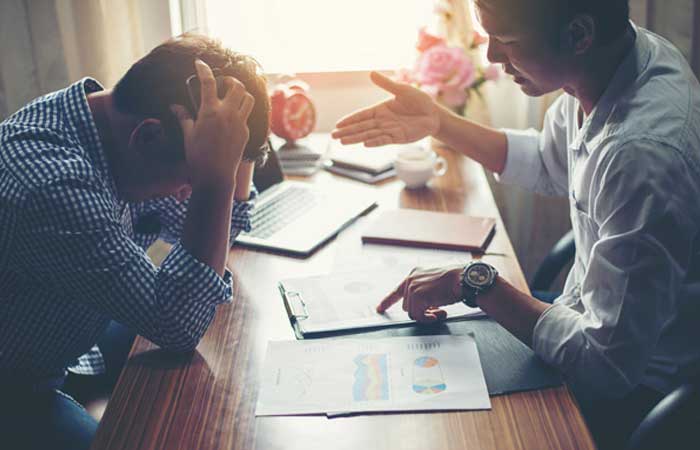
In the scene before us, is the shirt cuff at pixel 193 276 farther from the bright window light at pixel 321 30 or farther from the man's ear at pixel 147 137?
the bright window light at pixel 321 30

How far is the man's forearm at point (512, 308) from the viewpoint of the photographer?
40.4 inches

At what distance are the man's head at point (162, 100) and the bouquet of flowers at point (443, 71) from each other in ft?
2.69

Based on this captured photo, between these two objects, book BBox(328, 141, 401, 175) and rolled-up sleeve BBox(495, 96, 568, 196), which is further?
book BBox(328, 141, 401, 175)

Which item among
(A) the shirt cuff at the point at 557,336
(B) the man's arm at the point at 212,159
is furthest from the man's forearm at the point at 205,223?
(A) the shirt cuff at the point at 557,336

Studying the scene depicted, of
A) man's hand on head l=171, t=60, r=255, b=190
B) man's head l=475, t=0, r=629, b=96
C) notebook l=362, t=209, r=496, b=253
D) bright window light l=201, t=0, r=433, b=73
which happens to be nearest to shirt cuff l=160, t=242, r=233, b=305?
man's hand on head l=171, t=60, r=255, b=190

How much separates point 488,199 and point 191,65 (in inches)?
32.2

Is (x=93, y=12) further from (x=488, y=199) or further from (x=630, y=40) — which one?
(x=630, y=40)

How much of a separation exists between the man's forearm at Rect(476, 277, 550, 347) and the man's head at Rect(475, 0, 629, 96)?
34 cm

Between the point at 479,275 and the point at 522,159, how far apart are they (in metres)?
0.53

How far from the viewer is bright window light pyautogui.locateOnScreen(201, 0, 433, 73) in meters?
2.07

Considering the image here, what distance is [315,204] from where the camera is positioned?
1.58 meters

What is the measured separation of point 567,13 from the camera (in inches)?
39.3

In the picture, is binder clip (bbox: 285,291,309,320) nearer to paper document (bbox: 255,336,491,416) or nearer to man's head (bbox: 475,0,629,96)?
paper document (bbox: 255,336,491,416)

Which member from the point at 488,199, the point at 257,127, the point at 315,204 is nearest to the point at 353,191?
the point at 315,204
